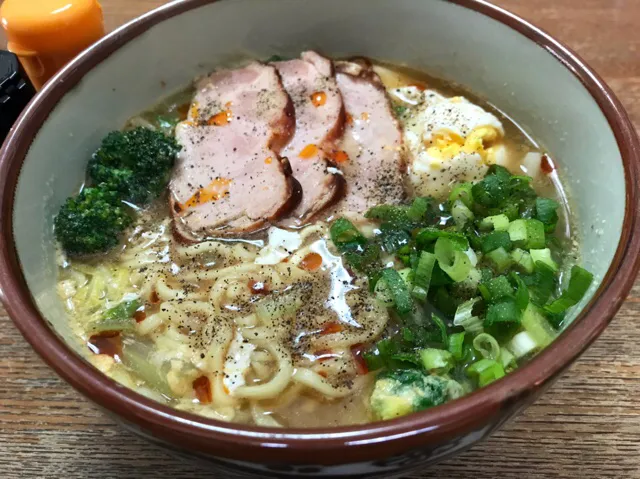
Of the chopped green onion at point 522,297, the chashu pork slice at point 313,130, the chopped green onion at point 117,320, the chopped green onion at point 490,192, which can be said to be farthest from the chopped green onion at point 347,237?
the chopped green onion at point 117,320

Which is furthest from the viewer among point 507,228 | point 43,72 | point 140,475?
point 43,72

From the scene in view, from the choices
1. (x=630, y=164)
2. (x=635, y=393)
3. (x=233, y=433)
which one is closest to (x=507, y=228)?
(x=630, y=164)

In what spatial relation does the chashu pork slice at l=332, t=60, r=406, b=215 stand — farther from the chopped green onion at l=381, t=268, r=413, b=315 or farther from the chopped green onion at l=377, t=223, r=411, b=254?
the chopped green onion at l=381, t=268, r=413, b=315

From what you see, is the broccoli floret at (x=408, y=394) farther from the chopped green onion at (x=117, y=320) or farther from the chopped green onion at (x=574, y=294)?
the chopped green onion at (x=117, y=320)

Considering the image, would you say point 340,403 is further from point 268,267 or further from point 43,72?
point 43,72

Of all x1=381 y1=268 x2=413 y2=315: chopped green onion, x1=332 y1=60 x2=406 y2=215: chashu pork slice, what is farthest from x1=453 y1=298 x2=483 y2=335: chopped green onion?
x1=332 y1=60 x2=406 y2=215: chashu pork slice

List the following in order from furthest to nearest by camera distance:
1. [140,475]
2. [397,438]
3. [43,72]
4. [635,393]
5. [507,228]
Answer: [43,72], [507,228], [635,393], [140,475], [397,438]
